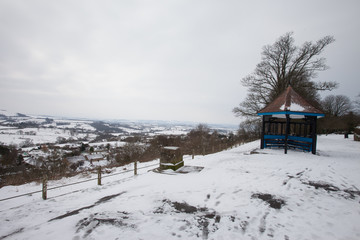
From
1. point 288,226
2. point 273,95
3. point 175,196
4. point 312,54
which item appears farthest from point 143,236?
point 312,54

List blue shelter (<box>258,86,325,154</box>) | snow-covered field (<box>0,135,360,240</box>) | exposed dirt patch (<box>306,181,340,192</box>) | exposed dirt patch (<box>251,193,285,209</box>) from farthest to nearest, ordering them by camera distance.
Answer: blue shelter (<box>258,86,325,154</box>) < exposed dirt patch (<box>306,181,340,192</box>) < exposed dirt patch (<box>251,193,285,209</box>) < snow-covered field (<box>0,135,360,240</box>)

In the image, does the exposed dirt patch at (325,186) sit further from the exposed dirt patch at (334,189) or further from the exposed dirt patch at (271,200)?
the exposed dirt patch at (271,200)

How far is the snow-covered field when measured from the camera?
126 inches

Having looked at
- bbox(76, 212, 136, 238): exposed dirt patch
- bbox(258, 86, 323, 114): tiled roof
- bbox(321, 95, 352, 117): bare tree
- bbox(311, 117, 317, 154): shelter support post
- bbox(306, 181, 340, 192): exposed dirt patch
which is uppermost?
bbox(321, 95, 352, 117): bare tree

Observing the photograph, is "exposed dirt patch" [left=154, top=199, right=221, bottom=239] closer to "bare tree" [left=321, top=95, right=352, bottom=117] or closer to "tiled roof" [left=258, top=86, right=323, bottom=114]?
"tiled roof" [left=258, top=86, right=323, bottom=114]

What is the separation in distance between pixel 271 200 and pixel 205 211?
2.06 metres

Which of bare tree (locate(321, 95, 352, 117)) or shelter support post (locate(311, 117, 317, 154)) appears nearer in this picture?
shelter support post (locate(311, 117, 317, 154))

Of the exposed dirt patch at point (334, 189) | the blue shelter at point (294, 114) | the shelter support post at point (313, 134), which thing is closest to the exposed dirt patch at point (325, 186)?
the exposed dirt patch at point (334, 189)

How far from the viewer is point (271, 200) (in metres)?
4.45

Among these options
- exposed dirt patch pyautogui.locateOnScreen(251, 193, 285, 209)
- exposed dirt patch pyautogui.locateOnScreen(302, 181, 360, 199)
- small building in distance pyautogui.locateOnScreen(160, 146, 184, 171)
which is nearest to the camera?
exposed dirt patch pyautogui.locateOnScreen(251, 193, 285, 209)

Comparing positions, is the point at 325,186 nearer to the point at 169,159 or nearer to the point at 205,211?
the point at 205,211

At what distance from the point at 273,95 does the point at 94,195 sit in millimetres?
21226

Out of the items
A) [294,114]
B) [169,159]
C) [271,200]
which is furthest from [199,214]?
[294,114]

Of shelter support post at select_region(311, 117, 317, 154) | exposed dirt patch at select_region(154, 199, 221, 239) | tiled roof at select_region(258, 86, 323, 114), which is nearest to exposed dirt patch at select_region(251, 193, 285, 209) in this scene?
exposed dirt patch at select_region(154, 199, 221, 239)
